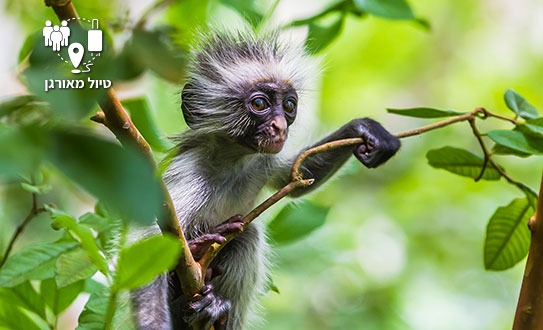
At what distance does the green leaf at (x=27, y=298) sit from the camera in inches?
73.8

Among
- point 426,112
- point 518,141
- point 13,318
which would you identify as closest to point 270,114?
point 426,112

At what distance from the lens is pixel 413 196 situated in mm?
6059

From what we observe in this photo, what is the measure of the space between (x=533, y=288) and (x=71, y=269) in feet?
3.24

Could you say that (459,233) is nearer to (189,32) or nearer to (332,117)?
(332,117)

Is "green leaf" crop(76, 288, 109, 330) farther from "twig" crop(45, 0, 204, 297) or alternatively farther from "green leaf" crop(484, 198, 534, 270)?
"green leaf" crop(484, 198, 534, 270)

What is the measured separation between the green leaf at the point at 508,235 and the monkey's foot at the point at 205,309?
727 mm

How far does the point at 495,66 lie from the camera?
6.62 metres

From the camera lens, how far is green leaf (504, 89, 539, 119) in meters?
2.07

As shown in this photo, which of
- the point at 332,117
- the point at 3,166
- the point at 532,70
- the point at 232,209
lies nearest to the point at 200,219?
the point at 232,209

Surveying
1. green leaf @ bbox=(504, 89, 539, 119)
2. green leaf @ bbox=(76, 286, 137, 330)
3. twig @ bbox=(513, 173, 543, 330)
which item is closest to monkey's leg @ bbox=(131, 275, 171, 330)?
green leaf @ bbox=(76, 286, 137, 330)

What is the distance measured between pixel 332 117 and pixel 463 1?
1925 mm

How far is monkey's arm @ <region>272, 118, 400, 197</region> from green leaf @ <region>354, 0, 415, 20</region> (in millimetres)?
367

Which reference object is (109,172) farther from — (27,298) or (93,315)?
(27,298)

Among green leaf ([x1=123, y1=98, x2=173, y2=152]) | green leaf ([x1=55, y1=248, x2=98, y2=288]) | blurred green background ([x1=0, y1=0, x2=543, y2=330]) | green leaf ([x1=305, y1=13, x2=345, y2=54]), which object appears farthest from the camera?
blurred green background ([x1=0, y1=0, x2=543, y2=330])
